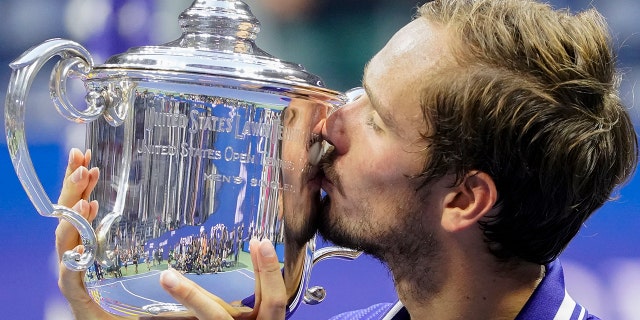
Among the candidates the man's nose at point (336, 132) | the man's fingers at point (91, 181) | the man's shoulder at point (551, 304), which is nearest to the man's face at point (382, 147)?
the man's nose at point (336, 132)

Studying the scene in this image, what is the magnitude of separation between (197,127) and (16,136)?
24 cm

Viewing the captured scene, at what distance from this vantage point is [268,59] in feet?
4.55

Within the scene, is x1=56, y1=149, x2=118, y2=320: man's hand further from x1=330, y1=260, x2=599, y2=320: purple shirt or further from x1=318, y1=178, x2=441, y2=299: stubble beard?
x1=330, y1=260, x2=599, y2=320: purple shirt

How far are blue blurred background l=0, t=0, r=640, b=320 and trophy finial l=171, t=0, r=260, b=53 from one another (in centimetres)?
89

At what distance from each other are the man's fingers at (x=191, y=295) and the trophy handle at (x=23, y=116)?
12 cm

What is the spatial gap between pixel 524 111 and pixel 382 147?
220mm

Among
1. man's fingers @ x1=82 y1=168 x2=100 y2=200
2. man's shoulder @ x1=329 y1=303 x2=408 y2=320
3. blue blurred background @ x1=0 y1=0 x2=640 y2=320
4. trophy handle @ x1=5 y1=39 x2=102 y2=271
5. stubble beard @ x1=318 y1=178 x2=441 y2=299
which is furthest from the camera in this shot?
blue blurred background @ x1=0 y1=0 x2=640 y2=320

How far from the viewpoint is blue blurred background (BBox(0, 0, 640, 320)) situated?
2.28 m

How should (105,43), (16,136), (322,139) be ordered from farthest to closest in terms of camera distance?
1. (105,43)
2. (322,139)
3. (16,136)

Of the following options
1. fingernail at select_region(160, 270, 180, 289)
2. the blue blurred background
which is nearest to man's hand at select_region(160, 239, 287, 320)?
fingernail at select_region(160, 270, 180, 289)

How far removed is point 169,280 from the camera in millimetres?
1330

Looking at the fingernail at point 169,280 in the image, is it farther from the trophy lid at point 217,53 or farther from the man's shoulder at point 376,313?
the man's shoulder at point 376,313

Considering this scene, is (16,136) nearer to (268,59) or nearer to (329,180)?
(268,59)

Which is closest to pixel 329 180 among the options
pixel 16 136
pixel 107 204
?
pixel 107 204
